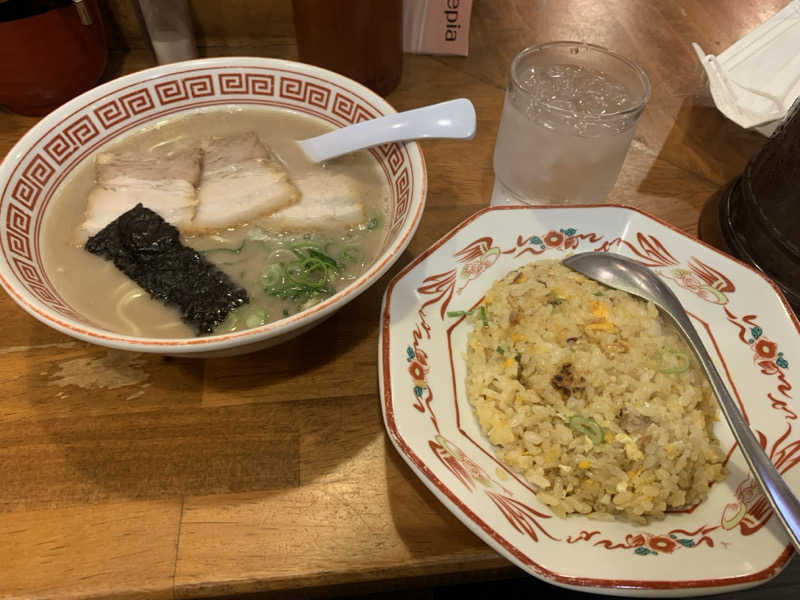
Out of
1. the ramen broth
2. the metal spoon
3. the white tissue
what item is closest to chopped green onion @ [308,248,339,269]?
the ramen broth

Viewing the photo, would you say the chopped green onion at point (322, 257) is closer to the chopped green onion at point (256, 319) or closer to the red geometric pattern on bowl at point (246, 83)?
the chopped green onion at point (256, 319)

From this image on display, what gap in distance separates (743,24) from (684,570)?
2.38 m

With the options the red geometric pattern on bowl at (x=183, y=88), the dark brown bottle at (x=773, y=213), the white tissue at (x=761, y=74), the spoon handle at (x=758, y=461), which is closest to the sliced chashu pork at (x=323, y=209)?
the red geometric pattern on bowl at (x=183, y=88)

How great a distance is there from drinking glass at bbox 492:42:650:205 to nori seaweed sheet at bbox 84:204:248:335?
2.75 ft

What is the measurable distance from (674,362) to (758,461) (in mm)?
245

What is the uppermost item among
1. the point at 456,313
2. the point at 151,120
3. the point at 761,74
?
the point at 761,74

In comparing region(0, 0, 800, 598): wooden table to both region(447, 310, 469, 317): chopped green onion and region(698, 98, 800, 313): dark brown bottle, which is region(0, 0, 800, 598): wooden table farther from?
region(698, 98, 800, 313): dark brown bottle

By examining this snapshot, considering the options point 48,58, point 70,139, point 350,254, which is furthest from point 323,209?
point 48,58

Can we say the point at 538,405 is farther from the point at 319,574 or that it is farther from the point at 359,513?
the point at 319,574

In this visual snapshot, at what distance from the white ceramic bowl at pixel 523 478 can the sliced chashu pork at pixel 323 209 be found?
0.80ft

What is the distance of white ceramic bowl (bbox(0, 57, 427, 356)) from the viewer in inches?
36.9

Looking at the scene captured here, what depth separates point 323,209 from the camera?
1374 mm

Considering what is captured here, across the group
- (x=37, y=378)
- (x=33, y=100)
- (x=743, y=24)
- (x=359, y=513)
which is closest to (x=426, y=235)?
(x=359, y=513)

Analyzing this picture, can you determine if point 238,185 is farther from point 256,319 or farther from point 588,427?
point 588,427
